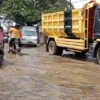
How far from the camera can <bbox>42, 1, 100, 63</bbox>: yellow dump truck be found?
16.1 m

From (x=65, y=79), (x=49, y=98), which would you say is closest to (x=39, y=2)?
(x=65, y=79)

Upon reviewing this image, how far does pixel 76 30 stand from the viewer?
1722 centimetres

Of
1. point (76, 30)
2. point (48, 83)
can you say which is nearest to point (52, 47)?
point (76, 30)

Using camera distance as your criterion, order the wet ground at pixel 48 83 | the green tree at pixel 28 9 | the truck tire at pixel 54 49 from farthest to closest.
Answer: the green tree at pixel 28 9 < the truck tire at pixel 54 49 < the wet ground at pixel 48 83

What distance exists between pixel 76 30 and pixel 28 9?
67.5 feet

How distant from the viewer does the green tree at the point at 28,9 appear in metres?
37.2

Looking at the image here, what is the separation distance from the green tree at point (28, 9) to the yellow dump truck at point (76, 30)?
54.9ft

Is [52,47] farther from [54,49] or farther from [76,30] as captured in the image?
[76,30]

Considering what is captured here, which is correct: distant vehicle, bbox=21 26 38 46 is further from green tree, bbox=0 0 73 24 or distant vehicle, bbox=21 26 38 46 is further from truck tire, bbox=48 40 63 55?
truck tire, bbox=48 40 63 55

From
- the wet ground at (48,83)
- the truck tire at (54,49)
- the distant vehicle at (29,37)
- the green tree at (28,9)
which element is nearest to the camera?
the wet ground at (48,83)

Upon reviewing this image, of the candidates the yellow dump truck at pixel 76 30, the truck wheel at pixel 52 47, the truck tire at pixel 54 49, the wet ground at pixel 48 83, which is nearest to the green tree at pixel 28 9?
the truck wheel at pixel 52 47

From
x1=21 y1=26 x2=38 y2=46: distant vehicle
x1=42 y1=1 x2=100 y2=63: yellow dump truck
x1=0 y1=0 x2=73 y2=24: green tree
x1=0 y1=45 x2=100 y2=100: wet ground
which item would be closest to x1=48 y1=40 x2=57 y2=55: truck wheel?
x1=42 y1=1 x2=100 y2=63: yellow dump truck

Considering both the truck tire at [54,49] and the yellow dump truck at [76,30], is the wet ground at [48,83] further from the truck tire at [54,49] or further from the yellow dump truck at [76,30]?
the truck tire at [54,49]

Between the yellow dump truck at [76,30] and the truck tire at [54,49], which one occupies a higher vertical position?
the yellow dump truck at [76,30]
